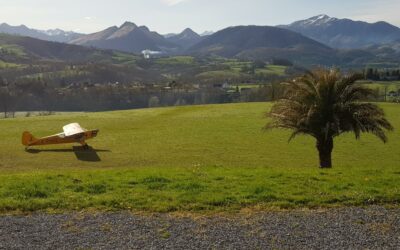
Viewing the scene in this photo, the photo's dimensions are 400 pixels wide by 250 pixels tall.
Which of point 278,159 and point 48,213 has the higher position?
point 48,213

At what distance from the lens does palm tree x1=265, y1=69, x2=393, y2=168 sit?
86.9 ft

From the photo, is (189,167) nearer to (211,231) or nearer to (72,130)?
(211,231)

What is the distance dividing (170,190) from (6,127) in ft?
143

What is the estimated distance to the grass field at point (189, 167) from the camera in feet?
48.5

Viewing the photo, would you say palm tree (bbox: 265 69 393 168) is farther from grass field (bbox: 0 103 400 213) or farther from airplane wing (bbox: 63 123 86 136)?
airplane wing (bbox: 63 123 86 136)

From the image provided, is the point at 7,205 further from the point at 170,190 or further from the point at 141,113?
the point at 141,113

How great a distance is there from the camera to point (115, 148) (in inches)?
1583

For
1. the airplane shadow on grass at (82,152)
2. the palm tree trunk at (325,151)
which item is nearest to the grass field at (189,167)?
the airplane shadow on grass at (82,152)

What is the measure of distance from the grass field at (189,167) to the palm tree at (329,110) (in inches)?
102

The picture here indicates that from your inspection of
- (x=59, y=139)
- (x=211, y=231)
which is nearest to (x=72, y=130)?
(x=59, y=139)

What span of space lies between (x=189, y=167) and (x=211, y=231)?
13.3 m

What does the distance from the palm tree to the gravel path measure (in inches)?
516

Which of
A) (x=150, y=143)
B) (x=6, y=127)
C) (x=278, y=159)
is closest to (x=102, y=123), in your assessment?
(x=6, y=127)

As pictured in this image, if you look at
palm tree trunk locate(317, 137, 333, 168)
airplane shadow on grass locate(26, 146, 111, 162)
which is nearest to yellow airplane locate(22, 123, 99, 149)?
airplane shadow on grass locate(26, 146, 111, 162)
